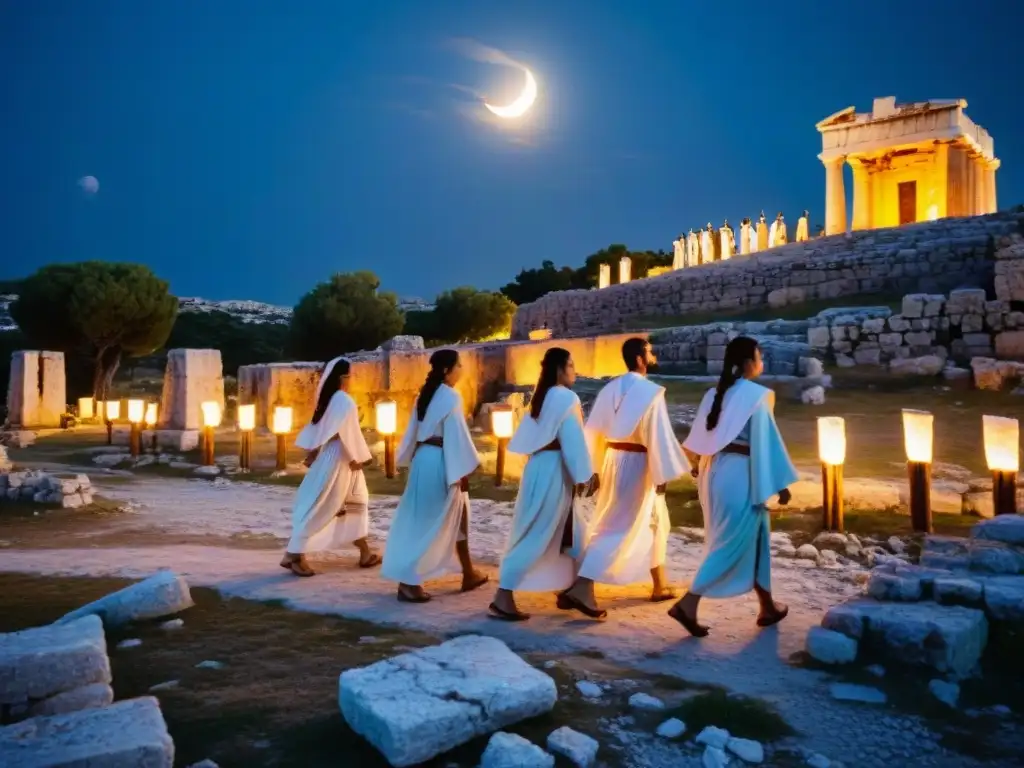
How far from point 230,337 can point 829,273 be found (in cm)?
4039

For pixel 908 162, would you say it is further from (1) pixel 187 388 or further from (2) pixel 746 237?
(1) pixel 187 388

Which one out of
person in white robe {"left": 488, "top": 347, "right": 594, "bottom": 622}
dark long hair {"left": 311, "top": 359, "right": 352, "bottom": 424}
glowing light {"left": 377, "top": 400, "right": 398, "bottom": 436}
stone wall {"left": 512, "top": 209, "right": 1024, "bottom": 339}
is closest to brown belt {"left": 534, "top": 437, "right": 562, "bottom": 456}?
person in white robe {"left": 488, "top": 347, "right": 594, "bottom": 622}

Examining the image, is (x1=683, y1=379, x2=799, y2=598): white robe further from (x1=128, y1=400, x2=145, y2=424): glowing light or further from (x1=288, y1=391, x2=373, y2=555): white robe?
(x1=128, y1=400, x2=145, y2=424): glowing light

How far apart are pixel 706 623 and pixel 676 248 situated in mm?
30280

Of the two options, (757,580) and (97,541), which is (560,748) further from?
(97,541)

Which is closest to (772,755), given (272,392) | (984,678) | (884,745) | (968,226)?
(884,745)

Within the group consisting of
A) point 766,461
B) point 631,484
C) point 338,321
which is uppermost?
point 338,321

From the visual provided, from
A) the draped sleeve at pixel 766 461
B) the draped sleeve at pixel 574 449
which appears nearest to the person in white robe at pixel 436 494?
the draped sleeve at pixel 574 449

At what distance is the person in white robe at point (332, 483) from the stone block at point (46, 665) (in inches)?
108

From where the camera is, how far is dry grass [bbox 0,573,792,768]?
10.4 feet

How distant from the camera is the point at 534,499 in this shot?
5.19 meters

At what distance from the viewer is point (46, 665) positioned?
3.27 meters

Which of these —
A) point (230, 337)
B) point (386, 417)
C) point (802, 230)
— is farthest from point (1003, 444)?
point (230, 337)

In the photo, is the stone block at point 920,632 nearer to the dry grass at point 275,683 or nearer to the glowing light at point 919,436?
the dry grass at point 275,683
